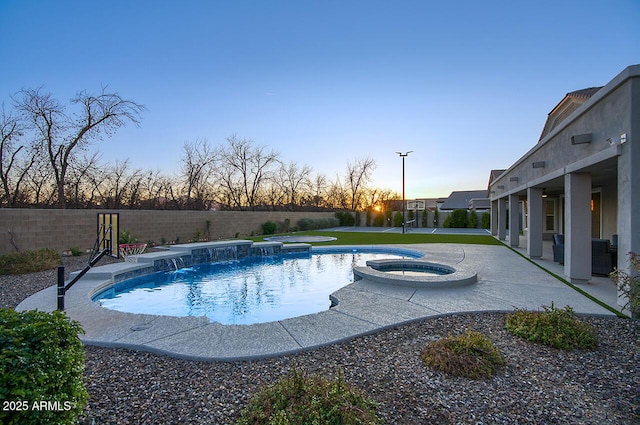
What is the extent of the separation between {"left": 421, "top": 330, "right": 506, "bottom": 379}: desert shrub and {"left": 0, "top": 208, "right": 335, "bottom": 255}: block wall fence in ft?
40.2

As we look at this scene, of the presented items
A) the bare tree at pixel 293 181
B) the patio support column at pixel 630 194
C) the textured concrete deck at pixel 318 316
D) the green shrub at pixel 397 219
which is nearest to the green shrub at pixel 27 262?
the textured concrete deck at pixel 318 316

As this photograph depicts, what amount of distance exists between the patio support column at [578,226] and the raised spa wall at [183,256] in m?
9.54

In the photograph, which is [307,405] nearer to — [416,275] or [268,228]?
[416,275]

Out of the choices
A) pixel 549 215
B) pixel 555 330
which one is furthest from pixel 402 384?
pixel 549 215

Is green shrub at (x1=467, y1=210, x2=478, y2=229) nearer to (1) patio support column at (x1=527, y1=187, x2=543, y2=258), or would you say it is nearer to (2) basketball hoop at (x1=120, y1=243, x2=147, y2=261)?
(1) patio support column at (x1=527, y1=187, x2=543, y2=258)

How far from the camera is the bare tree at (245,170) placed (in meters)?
26.3

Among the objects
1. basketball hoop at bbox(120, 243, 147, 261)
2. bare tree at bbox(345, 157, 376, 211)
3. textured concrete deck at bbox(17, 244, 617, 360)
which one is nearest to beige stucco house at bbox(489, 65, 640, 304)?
textured concrete deck at bbox(17, 244, 617, 360)

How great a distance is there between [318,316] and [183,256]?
7.82 metres

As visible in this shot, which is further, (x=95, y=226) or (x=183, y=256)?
(x=95, y=226)

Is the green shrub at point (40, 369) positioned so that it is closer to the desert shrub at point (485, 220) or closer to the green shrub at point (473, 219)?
the green shrub at point (473, 219)

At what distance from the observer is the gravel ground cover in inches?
98.0

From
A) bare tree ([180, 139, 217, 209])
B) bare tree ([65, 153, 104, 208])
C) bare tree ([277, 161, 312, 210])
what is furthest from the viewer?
bare tree ([277, 161, 312, 210])

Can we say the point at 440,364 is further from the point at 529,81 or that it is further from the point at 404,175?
the point at 404,175

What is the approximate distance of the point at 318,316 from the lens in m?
4.84
